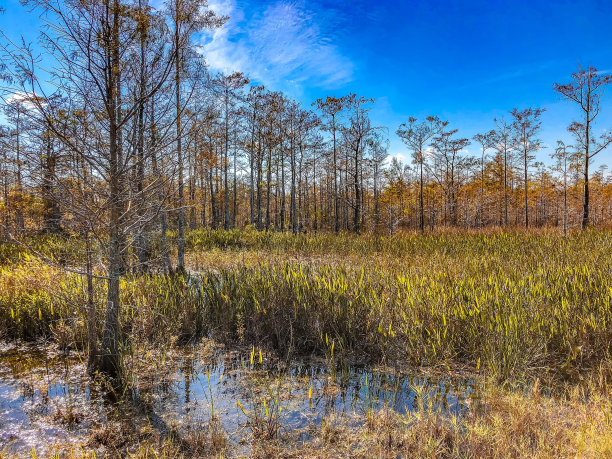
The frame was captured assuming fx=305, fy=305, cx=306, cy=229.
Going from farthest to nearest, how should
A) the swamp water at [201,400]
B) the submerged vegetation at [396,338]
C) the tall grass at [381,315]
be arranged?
the tall grass at [381,315] → the swamp water at [201,400] → the submerged vegetation at [396,338]

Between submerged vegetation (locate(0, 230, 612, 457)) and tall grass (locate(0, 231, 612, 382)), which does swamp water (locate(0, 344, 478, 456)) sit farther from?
tall grass (locate(0, 231, 612, 382))

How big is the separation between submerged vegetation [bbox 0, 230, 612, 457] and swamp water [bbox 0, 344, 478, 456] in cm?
6

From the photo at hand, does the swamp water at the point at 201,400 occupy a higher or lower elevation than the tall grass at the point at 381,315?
lower

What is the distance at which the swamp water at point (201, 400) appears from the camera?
240 centimetres

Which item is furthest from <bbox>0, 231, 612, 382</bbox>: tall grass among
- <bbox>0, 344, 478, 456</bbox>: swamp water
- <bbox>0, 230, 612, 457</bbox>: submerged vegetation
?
<bbox>0, 344, 478, 456</bbox>: swamp water

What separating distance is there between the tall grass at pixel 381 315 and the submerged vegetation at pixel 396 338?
0.02m

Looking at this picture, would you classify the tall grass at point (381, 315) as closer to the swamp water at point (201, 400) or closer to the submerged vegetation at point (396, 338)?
the submerged vegetation at point (396, 338)

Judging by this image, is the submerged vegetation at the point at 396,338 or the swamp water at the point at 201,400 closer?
the submerged vegetation at the point at 396,338

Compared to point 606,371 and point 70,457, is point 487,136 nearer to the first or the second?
point 606,371

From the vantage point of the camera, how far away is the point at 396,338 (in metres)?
3.83

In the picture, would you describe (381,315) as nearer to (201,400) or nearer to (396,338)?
(396,338)

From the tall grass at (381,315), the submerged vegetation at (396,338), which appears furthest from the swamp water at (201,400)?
the tall grass at (381,315)

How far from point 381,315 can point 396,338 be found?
0.35 meters

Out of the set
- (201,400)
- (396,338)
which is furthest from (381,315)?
(201,400)
